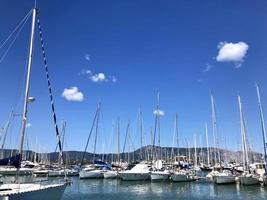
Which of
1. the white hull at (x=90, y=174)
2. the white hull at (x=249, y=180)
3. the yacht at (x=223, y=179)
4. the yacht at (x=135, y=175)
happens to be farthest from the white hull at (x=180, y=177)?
the white hull at (x=90, y=174)

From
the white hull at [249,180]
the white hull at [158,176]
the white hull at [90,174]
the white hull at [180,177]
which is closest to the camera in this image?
the white hull at [249,180]

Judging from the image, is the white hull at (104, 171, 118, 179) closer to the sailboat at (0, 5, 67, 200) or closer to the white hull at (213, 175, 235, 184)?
the white hull at (213, 175, 235, 184)

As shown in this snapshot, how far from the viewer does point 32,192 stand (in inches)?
830

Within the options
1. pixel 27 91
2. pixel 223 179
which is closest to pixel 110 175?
pixel 223 179

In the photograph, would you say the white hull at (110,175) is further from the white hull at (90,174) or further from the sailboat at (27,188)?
the sailboat at (27,188)

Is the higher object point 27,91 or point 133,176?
point 27,91

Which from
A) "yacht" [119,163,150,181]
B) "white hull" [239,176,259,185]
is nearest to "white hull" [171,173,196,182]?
"yacht" [119,163,150,181]

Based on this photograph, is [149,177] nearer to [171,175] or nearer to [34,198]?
[171,175]

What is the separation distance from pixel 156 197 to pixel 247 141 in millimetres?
27944

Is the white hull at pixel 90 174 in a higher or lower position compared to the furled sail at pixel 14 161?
lower

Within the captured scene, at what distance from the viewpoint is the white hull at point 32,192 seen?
19664 millimetres

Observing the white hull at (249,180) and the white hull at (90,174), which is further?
the white hull at (90,174)

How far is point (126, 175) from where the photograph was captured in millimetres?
60000

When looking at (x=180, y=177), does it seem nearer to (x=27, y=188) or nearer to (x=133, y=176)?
(x=133, y=176)
